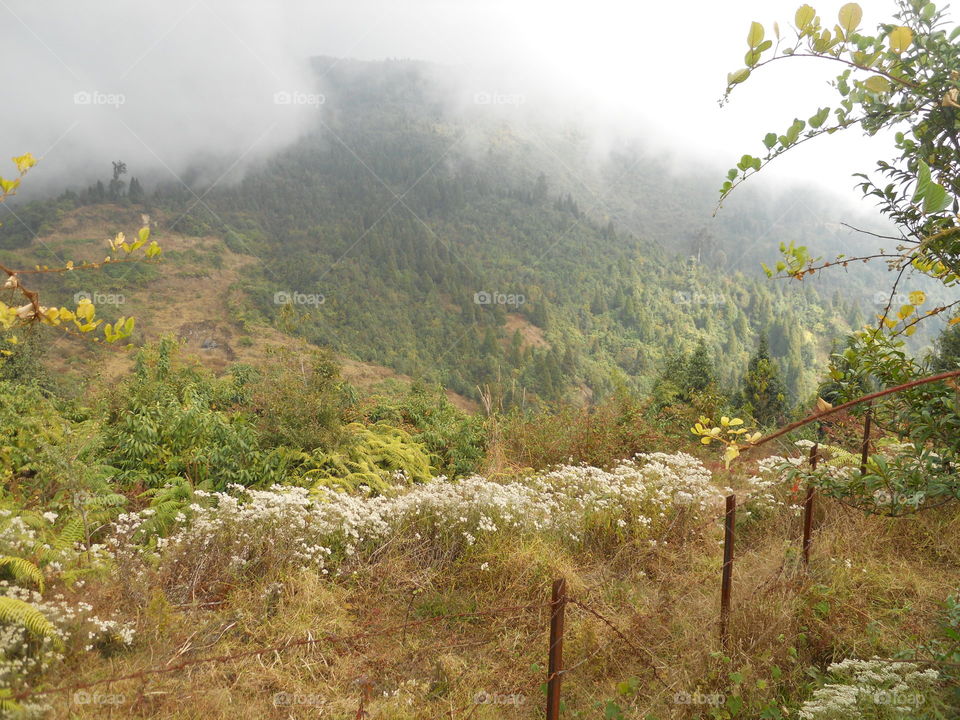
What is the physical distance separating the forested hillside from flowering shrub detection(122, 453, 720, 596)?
17855mm

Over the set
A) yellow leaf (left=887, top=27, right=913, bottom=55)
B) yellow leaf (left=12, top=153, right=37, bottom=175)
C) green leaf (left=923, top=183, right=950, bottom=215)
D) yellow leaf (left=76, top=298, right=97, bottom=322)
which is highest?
yellow leaf (left=887, top=27, right=913, bottom=55)

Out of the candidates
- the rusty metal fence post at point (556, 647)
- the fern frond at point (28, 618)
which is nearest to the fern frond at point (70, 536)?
the fern frond at point (28, 618)

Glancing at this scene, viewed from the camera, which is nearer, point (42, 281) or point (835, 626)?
point (835, 626)

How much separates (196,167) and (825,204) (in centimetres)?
16816

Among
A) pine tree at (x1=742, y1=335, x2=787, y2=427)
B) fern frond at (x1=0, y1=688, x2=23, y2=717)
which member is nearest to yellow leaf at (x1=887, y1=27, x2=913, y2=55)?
fern frond at (x1=0, y1=688, x2=23, y2=717)

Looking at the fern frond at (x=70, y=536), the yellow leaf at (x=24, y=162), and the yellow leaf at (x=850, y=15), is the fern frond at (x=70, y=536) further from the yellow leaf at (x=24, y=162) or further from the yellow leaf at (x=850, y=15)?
the yellow leaf at (x=850, y=15)

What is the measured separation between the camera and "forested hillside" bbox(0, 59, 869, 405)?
49.3 m

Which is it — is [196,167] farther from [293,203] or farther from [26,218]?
[26,218]

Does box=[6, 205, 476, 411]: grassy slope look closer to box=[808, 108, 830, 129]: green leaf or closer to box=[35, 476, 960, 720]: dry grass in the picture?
box=[35, 476, 960, 720]: dry grass

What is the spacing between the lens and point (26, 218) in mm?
54125

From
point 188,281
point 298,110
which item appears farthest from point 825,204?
point 188,281

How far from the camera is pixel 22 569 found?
3363mm

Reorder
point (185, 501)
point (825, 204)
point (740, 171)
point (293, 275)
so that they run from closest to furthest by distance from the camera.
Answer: point (740, 171), point (185, 501), point (293, 275), point (825, 204)

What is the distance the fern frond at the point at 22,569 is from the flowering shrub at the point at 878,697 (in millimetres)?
4408
